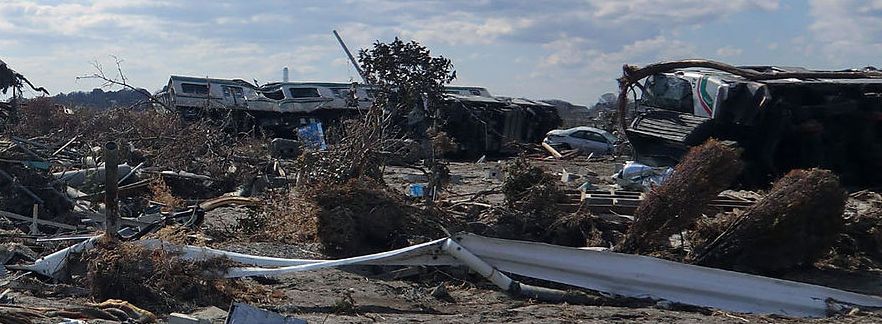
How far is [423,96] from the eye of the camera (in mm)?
13711

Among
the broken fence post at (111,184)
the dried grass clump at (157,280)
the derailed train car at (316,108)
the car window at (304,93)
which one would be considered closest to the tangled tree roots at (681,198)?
the dried grass clump at (157,280)

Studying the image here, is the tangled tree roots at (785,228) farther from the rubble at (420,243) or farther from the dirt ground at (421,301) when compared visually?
the dirt ground at (421,301)

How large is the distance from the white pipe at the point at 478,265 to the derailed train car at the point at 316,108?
60.6ft

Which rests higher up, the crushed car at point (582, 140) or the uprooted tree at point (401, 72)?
the uprooted tree at point (401, 72)

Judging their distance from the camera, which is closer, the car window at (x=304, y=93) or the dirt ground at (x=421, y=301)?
the dirt ground at (x=421, y=301)

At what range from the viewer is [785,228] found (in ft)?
30.7

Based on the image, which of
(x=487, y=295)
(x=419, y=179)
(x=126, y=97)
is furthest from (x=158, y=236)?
(x=126, y=97)

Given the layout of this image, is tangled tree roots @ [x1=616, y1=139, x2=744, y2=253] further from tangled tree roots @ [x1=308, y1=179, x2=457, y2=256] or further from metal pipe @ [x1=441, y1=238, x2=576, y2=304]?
tangled tree roots @ [x1=308, y1=179, x2=457, y2=256]

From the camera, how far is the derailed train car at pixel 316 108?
2772 cm

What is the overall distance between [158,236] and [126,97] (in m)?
16.7

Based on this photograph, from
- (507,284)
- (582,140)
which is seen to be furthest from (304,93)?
(507,284)

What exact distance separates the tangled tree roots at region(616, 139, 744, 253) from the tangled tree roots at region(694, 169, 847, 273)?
0.37 metres

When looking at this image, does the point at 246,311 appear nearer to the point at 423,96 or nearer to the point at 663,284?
the point at 663,284

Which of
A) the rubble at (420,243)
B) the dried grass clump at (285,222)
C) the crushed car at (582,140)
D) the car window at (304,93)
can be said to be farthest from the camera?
the car window at (304,93)
